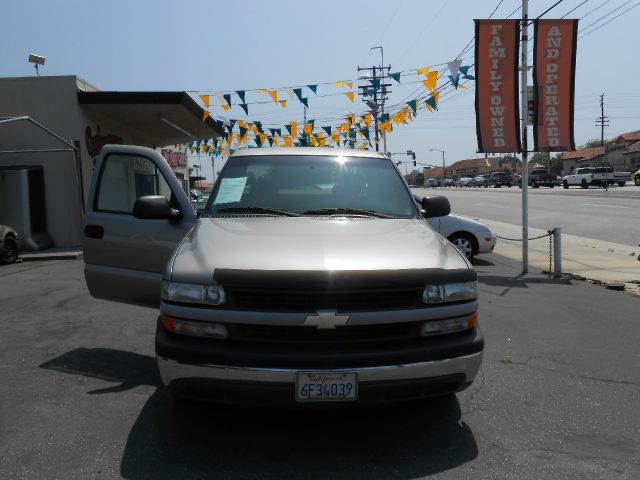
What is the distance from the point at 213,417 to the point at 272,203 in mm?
1653

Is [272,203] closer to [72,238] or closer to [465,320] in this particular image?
[465,320]

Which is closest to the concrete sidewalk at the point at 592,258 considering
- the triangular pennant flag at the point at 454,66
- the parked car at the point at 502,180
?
the triangular pennant flag at the point at 454,66

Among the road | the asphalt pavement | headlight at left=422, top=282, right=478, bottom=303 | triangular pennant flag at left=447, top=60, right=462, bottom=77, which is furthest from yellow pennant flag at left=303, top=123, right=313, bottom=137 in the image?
headlight at left=422, top=282, right=478, bottom=303

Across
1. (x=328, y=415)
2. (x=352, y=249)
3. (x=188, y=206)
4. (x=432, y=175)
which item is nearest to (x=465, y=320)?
(x=352, y=249)

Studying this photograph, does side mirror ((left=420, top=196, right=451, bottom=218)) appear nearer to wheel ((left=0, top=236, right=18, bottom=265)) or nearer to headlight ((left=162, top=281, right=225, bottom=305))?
headlight ((left=162, top=281, right=225, bottom=305))

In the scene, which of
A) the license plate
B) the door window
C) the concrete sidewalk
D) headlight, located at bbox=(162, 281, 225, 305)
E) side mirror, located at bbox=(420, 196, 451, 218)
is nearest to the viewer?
the license plate

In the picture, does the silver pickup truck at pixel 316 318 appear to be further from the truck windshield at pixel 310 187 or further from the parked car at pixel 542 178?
the parked car at pixel 542 178

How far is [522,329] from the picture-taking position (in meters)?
6.31

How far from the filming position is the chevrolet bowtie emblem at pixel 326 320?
309cm

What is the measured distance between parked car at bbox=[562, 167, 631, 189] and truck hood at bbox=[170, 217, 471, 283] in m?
48.9

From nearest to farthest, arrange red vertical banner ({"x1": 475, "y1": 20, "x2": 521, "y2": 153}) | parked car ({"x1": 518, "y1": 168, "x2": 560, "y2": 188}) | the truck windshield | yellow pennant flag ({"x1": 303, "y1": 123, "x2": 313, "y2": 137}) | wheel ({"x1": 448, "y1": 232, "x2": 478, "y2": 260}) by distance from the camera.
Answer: the truck windshield
red vertical banner ({"x1": 475, "y1": 20, "x2": 521, "y2": 153})
wheel ({"x1": 448, "y1": 232, "x2": 478, "y2": 260})
yellow pennant flag ({"x1": 303, "y1": 123, "x2": 313, "y2": 137})
parked car ({"x1": 518, "y1": 168, "x2": 560, "y2": 188})

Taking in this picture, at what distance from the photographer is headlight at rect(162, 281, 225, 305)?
3170 millimetres

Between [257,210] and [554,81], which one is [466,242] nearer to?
[554,81]

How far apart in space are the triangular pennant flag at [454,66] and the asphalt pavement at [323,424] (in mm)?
9486
